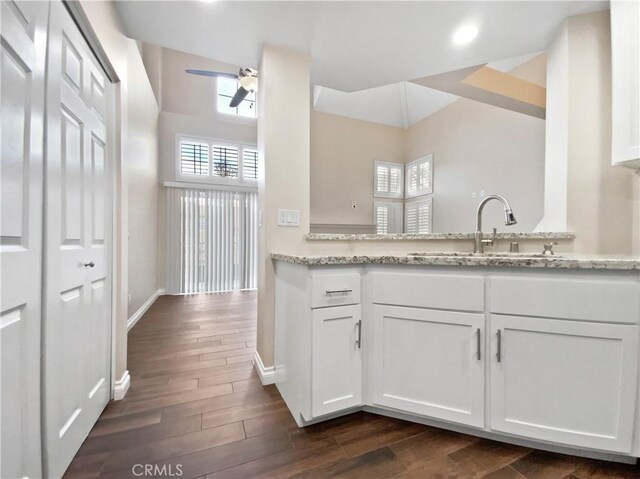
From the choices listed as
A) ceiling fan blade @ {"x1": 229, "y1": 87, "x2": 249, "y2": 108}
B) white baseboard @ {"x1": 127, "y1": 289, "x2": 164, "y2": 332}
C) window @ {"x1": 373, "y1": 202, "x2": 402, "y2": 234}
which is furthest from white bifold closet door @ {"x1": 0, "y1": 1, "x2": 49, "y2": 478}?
window @ {"x1": 373, "y1": 202, "x2": 402, "y2": 234}

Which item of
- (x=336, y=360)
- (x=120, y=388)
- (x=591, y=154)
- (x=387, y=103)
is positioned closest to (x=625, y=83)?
(x=591, y=154)

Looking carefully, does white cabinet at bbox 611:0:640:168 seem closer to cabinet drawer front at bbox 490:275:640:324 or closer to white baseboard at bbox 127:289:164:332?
cabinet drawer front at bbox 490:275:640:324

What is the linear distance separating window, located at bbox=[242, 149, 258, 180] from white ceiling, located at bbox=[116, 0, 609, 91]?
11.1ft

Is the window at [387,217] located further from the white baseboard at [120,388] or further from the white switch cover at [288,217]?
the white baseboard at [120,388]

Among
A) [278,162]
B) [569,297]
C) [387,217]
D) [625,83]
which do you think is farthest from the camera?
[387,217]

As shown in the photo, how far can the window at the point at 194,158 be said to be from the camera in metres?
4.92

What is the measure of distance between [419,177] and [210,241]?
4.80 m

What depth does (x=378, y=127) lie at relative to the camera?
622 centimetres

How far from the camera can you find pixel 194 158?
4992 millimetres

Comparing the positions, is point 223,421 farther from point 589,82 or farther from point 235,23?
point 589,82

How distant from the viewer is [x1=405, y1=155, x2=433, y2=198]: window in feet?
18.8

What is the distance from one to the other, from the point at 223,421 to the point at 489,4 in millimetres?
2937

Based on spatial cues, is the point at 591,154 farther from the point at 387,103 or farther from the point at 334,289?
the point at 387,103

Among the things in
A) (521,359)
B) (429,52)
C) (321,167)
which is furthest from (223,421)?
(321,167)
